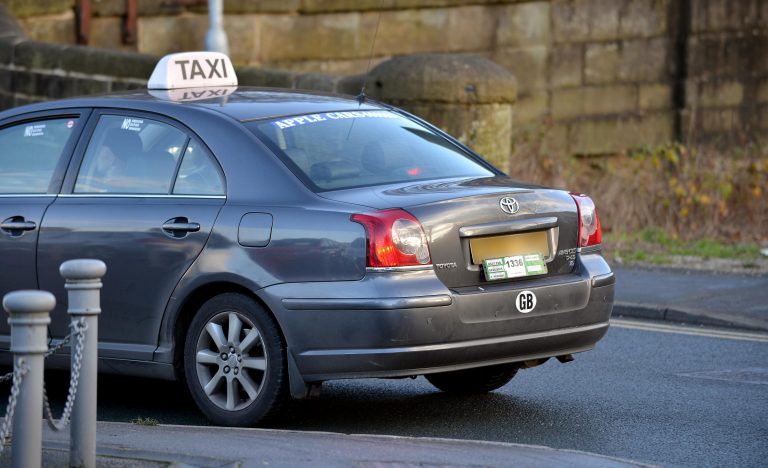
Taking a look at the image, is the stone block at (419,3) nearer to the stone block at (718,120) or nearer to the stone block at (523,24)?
the stone block at (523,24)

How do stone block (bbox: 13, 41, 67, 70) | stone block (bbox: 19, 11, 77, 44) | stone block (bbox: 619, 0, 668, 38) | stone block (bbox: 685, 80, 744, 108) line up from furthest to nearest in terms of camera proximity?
stone block (bbox: 685, 80, 744, 108), stone block (bbox: 619, 0, 668, 38), stone block (bbox: 19, 11, 77, 44), stone block (bbox: 13, 41, 67, 70)

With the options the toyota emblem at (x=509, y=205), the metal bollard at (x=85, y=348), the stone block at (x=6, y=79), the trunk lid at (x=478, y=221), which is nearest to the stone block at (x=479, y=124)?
the stone block at (x=6, y=79)

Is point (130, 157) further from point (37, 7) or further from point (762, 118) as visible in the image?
point (762, 118)

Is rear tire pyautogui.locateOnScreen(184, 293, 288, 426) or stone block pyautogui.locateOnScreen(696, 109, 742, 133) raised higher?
stone block pyautogui.locateOnScreen(696, 109, 742, 133)

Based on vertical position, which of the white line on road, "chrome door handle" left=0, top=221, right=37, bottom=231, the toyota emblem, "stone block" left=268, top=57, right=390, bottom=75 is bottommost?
the white line on road

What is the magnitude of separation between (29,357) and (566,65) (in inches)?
672

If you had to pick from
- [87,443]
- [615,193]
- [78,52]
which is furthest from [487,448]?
[78,52]

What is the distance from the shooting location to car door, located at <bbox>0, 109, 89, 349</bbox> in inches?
289

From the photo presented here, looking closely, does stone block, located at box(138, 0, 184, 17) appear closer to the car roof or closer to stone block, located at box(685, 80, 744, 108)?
stone block, located at box(685, 80, 744, 108)

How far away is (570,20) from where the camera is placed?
2128 cm

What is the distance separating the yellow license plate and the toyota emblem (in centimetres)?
11

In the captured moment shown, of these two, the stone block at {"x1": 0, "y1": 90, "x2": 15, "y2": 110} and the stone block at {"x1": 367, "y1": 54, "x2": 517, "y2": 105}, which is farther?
the stone block at {"x1": 0, "y1": 90, "x2": 15, "y2": 110}

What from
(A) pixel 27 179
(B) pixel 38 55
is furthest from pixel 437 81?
(A) pixel 27 179

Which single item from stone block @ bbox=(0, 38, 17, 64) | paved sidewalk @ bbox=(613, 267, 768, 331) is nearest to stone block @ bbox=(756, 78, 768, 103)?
paved sidewalk @ bbox=(613, 267, 768, 331)
